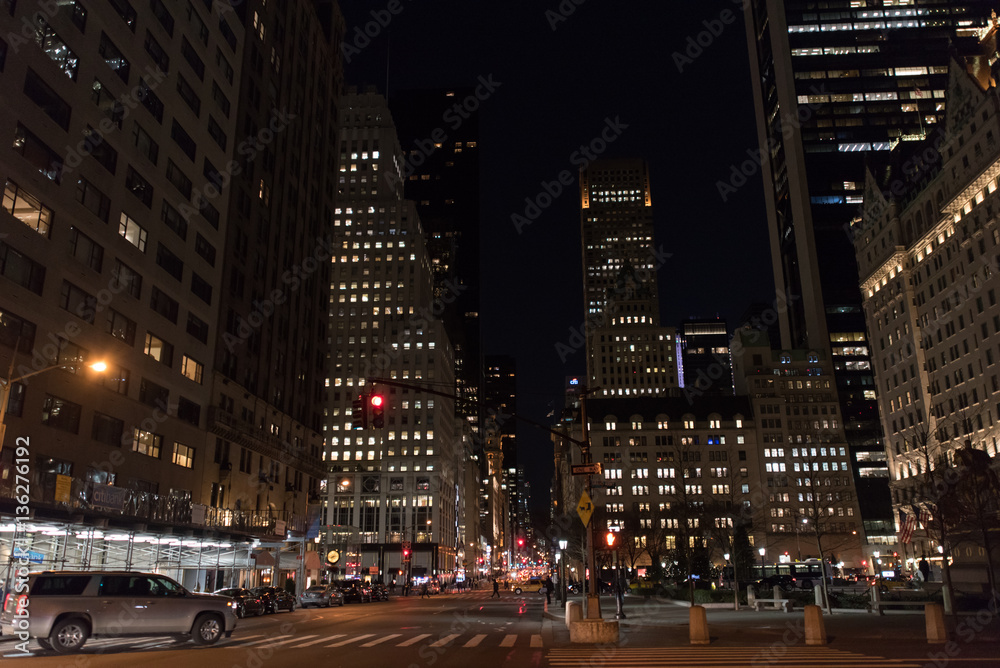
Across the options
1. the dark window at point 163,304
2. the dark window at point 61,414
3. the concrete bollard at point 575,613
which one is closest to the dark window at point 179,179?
the dark window at point 163,304

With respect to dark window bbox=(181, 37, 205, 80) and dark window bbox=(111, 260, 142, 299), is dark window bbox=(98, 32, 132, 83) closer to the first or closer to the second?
dark window bbox=(181, 37, 205, 80)

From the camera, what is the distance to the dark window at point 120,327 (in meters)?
44.0

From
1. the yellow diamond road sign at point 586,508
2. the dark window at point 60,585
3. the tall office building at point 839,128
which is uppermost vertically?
the tall office building at point 839,128

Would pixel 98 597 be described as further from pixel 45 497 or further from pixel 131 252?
pixel 131 252

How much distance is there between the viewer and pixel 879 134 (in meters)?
172

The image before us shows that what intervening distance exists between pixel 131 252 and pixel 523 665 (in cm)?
4042

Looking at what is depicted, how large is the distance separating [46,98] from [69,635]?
31148mm

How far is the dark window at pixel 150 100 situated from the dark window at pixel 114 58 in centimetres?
169

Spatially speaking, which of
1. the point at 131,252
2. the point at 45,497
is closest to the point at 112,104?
the point at 131,252

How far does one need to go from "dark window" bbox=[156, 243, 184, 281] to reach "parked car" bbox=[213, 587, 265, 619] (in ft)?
76.3

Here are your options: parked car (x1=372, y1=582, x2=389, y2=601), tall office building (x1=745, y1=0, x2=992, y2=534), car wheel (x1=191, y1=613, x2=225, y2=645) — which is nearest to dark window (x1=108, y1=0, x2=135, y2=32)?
car wheel (x1=191, y1=613, x2=225, y2=645)

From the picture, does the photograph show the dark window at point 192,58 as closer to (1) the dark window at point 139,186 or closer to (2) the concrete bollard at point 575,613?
(1) the dark window at point 139,186

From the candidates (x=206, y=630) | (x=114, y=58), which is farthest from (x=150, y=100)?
(x=206, y=630)

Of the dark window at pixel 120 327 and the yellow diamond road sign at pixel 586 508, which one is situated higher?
the dark window at pixel 120 327
